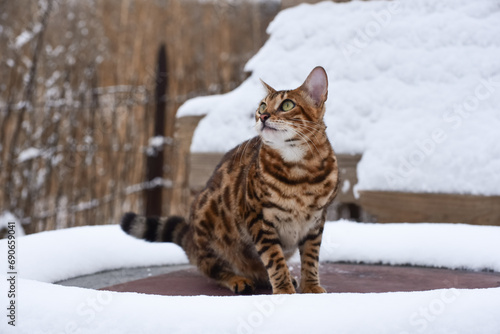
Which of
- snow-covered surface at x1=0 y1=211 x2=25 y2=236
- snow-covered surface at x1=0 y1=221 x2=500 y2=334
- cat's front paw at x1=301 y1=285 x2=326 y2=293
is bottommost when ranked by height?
snow-covered surface at x1=0 y1=211 x2=25 y2=236

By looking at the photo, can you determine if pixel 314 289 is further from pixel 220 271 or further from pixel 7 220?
pixel 7 220

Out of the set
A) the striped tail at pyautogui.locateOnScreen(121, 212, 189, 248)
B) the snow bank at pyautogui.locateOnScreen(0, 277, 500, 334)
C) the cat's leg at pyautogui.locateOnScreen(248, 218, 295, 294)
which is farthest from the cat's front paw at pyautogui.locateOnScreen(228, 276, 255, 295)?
the snow bank at pyautogui.locateOnScreen(0, 277, 500, 334)

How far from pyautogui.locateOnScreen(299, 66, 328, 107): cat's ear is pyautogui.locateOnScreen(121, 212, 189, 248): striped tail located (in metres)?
0.82

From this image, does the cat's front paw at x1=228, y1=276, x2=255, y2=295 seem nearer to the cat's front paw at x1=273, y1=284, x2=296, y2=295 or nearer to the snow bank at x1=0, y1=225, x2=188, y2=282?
the cat's front paw at x1=273, y1=284, x2=296, y2=295

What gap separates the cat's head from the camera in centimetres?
169

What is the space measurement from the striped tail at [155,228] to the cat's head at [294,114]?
0.70m

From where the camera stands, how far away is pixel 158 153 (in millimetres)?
4996

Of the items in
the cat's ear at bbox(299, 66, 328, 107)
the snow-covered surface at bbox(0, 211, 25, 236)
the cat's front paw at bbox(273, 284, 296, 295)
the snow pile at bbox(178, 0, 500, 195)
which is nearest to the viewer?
the cat's front paw at bbox(273, 284, 296, 295)

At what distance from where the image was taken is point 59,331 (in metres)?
1.10

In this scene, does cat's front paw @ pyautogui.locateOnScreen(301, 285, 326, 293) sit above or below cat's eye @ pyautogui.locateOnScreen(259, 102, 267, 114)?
below

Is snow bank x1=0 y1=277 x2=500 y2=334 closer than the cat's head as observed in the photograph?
Yes

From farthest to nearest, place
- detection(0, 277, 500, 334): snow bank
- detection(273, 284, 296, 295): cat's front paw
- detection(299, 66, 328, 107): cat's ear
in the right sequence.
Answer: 1. detection(299, 66, 328, 107): cat's ear
2. detection(273, 284, 296, 295): cat's front paw
3. detection(0, 277, 500, 334): snow bank

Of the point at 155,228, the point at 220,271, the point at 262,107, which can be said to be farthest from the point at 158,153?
the point at 262,107

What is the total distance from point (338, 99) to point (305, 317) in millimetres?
2160
